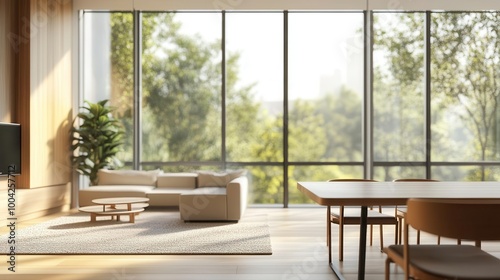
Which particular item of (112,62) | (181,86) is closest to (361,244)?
(181,86)

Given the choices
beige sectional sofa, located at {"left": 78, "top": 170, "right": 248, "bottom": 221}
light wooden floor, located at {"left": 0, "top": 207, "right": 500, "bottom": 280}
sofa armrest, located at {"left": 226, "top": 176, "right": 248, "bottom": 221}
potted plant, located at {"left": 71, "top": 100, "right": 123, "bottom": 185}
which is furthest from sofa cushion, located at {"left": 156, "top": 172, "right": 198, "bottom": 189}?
light wooden floor, located at {"left": 0, "top": 207, "right": 500, "bottom": 280}

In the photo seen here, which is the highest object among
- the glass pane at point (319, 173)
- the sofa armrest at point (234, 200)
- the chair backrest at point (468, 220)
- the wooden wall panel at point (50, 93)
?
the wooden wall panel at point (50, 93)

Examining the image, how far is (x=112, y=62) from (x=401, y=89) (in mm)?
4675

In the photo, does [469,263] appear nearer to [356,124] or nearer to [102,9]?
[356,124]

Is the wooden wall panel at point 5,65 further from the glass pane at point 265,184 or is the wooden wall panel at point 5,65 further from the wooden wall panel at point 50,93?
the glass pane at point 265,184

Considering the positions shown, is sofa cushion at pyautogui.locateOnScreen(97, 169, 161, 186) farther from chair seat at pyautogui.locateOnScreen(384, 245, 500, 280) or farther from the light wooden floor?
chair seat at pyautogui.locateOnScreen(384, 245, 500, 280)

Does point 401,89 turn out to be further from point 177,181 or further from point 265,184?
point 177,181

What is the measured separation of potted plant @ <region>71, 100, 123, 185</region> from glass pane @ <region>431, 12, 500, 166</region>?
5.08 m

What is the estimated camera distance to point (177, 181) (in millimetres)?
8250

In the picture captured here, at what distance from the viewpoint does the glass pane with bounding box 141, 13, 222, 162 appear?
28.1ft

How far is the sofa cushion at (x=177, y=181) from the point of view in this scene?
824cm

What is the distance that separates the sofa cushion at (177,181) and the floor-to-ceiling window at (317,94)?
0.38m

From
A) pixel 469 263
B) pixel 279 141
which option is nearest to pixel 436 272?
pixel 469 263

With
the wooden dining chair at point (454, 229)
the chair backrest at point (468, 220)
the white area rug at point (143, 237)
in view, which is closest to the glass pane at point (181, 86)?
the white area rug at point (143, 237)
